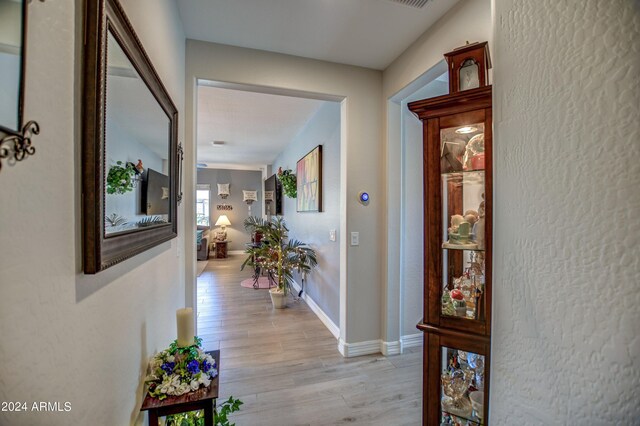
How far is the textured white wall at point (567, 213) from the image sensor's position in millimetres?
418

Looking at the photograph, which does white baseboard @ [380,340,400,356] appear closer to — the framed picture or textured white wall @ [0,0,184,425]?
the framed picture

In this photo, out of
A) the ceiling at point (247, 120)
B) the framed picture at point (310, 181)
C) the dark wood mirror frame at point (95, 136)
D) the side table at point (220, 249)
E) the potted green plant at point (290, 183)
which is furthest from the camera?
the side table at point (220, 249)

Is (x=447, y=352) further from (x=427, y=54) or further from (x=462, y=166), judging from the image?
(x=427, y=54)

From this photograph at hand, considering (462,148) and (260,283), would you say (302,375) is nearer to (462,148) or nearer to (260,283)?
(462,148)

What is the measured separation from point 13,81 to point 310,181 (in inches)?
137

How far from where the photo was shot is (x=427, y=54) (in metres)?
2.05

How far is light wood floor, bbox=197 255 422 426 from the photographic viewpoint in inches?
72.2

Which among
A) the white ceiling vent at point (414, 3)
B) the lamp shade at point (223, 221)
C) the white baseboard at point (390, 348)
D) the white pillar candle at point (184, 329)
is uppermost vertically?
the white ceiling vent at point (414, 3)

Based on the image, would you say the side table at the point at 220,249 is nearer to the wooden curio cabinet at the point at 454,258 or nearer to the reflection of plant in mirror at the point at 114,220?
the wooden curio cabinet at the point at 454,258

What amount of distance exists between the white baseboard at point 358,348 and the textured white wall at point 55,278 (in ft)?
6.37

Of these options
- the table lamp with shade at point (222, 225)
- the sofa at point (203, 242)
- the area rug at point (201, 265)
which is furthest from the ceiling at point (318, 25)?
the table lamp with shade at point (222, 225)

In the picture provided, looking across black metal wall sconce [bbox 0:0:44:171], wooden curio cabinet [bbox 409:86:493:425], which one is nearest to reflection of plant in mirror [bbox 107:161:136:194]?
black metal wall sconce [bbox 0:0:44:171]

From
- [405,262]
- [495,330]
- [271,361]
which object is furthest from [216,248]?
[495,330]

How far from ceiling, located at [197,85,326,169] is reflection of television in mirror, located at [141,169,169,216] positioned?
1.58 m
